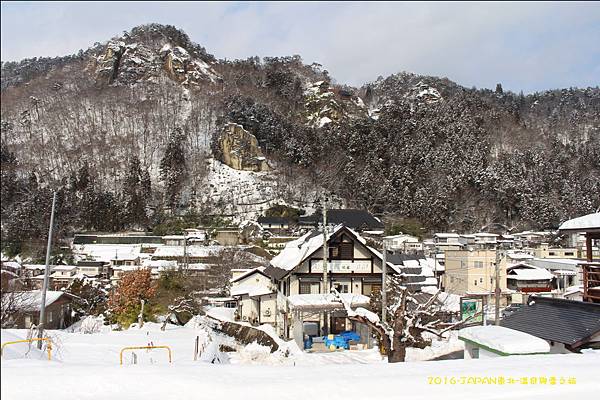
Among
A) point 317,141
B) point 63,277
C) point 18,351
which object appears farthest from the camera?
point 317,141

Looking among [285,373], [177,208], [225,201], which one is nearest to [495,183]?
[225,201]

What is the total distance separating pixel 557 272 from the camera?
20.2 meters

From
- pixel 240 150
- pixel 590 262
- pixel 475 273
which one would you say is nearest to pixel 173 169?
pixel 240 150

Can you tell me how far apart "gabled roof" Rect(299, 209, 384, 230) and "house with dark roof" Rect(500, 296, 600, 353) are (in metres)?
25.0

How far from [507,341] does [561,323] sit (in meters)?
1.32

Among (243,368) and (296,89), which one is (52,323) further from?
(296,89)

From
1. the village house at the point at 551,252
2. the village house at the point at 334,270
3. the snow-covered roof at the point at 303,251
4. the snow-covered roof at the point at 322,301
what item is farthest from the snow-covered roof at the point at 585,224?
the village house at the point at 551,252

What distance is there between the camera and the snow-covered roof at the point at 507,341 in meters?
4.69

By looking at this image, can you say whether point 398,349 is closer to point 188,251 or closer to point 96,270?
Result: point 96,270

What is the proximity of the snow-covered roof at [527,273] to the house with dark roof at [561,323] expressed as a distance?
50.4 ft

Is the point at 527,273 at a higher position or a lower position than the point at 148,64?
lower

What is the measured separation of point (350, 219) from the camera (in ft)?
108

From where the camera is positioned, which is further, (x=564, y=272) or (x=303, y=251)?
(x=564, y=272)

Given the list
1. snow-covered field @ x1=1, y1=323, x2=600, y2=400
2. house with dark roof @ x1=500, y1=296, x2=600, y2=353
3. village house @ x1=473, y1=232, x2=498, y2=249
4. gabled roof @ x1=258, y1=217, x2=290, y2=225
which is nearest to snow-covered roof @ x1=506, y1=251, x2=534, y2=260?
village house @ x1=473, y1=232, x2=498, y2=249
